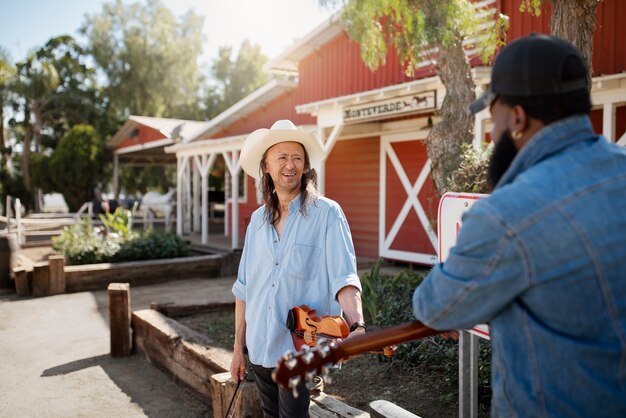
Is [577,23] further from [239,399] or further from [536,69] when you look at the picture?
[239,399]

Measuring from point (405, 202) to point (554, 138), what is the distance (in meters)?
9.30

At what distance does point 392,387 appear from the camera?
4.09 metres

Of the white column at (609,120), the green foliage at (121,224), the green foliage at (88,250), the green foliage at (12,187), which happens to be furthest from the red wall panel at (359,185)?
the green foliage at (12,187)

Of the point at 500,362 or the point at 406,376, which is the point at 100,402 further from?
the point at 500,362

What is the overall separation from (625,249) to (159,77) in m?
35.4

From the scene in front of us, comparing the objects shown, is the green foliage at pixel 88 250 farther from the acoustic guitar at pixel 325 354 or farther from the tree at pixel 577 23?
the acoustic guitar at pixel 325 354

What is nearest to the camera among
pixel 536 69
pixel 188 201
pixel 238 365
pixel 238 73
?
pixel 536 69

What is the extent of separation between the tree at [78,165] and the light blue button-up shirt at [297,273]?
923 inches

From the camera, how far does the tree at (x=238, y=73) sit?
40594mm

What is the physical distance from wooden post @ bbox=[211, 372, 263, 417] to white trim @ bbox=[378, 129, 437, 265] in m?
6.84

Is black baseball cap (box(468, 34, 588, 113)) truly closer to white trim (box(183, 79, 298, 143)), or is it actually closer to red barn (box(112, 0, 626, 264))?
red barn (box(112, 0, 626, 264))

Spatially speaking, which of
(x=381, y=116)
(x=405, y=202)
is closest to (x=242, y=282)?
(x=381, y=116)

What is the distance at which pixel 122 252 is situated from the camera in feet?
33.9

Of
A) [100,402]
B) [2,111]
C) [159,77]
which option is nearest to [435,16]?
[100,402]
